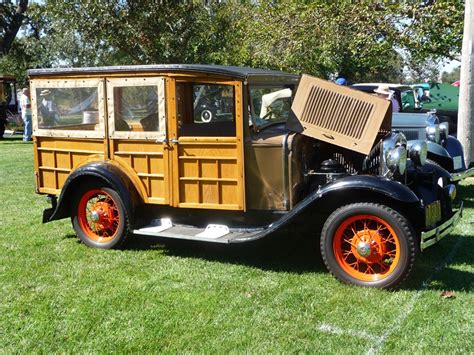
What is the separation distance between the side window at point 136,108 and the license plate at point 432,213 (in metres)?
2.48

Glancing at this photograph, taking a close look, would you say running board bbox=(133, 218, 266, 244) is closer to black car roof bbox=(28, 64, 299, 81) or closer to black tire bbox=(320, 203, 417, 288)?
black tire bbox=(320, 203, 417, 288)

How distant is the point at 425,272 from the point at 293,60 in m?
8.51

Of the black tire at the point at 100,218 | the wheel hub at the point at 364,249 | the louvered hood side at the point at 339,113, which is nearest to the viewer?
the wheel hub at the point at 364,249

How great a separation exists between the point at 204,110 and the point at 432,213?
2.25m

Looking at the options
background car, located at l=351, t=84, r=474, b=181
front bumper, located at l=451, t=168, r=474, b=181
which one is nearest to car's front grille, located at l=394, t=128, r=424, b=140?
background car, located at l=351, t=84, r=474, b=181

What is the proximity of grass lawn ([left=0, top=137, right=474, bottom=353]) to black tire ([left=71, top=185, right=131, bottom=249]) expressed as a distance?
0.43 ft

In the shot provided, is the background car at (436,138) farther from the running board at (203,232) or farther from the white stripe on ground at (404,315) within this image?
the running board at (203,232)

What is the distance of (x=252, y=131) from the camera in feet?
15.3

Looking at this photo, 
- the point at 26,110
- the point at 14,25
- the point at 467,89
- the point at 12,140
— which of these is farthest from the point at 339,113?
the point at 14,25

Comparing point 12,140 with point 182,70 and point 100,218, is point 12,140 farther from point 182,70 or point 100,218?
point 182,70

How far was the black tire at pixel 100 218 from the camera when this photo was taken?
203 inches

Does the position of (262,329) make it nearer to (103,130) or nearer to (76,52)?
(103,130)

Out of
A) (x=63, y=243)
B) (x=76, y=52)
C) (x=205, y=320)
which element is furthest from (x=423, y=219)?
(x=76, y=52)

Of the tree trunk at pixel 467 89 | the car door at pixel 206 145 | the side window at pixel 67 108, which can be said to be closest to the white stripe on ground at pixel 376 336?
the car door at pixel 206 145
